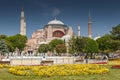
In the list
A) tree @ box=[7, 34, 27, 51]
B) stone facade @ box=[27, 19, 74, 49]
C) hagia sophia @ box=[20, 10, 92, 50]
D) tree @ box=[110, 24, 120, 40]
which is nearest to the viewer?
tree @ box=[110, 24, 120, 40]

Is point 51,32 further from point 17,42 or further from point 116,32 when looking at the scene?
point 116,32

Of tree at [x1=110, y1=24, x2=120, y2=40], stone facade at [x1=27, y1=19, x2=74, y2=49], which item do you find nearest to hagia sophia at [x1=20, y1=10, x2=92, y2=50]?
stone facade at [x1=27, y1=19, x2=74, y2=49]

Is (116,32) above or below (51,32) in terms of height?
below

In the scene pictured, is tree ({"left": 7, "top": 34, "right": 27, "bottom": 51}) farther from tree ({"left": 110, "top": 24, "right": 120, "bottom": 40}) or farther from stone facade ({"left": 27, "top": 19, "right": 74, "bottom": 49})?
tree ({"left": 110, "top": 24, "right": 120, "bottom": 40})

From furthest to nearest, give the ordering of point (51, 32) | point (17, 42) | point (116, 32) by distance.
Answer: point (51, 32) → point (17, 42) → point (116, 32)

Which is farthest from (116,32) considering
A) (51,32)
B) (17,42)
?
(51,32)

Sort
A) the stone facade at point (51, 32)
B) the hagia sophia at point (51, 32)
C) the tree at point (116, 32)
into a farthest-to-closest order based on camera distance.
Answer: the stone facade at point (51, 32) < the hagia sophia at point (51, 32) < the tree at point (116, 32)

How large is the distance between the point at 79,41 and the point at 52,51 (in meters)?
22.8

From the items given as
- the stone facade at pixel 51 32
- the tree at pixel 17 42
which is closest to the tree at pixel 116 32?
the tree at pixel 17 42

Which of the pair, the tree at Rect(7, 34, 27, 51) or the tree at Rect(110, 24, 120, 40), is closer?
the tree at Rect(110, 24, 120, 40)

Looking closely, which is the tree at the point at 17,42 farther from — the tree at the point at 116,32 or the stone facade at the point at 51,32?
the tree at the point at 116,32

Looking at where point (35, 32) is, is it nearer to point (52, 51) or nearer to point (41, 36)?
point (41, 36)

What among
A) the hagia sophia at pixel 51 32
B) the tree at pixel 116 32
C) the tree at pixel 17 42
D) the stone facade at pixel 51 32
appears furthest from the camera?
the stone facade at pixel 51 32

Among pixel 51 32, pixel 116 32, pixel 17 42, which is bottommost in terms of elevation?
pixel 116 32
